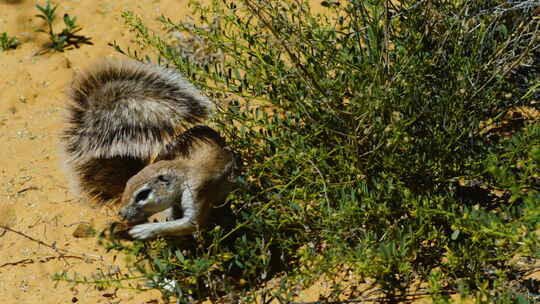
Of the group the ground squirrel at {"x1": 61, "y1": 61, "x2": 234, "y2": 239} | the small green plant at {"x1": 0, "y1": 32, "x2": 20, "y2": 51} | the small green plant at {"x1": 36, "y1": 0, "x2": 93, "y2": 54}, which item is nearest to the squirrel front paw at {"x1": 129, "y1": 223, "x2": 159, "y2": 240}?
the ground squirrel at {"x1": 61, "y1": 61, "x2": 234, "y2": 239}

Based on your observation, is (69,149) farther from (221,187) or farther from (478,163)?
(478,163)

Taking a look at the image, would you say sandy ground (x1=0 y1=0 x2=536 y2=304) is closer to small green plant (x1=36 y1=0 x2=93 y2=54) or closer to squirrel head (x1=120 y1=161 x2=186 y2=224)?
small green plant (x1=36 y1=0 x2=93 y2=54)

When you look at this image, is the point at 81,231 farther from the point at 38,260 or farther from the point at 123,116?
the point at 123,116

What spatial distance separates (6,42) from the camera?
5.55 meters

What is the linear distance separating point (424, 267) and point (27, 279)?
6.93 feet

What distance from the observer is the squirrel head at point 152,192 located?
3066 mm

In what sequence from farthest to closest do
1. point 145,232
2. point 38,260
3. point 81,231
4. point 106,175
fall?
point 81,231 → point 38,260 → point 106,175 → point 145,232

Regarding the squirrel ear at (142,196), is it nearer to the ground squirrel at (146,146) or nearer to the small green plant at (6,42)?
the ground squirrel at (146,146)

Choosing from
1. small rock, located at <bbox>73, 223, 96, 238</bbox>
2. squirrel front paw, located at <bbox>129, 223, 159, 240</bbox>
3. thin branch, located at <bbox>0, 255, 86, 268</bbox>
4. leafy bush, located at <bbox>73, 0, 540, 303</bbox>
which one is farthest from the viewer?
small rock, located at <bbox>73, 223, 96, 238</bbox>

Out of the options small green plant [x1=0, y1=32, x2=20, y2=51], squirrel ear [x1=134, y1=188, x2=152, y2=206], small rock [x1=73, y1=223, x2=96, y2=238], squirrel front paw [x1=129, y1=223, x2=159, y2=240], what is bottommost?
small rock [x1=73, y1=223, x2=96, y2=238]

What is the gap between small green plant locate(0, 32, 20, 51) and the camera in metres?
5.54

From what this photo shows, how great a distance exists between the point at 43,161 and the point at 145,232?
171cm

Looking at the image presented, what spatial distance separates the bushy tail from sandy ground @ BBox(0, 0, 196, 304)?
0.60ft

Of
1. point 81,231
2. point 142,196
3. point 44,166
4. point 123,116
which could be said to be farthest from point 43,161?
point 142,196
